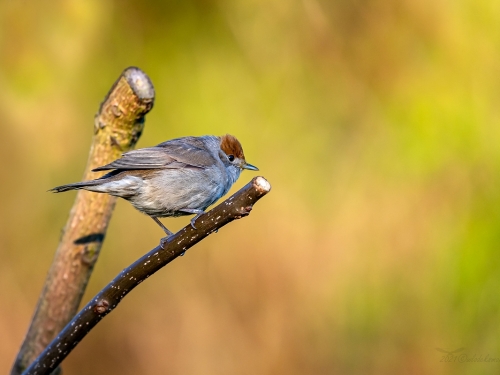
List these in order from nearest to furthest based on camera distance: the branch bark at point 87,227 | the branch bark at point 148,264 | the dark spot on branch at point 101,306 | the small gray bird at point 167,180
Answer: the branch bark at point 148,264 → the dark spot on branch at point 101,306 → the small gray bird at point 167,180 → the branch bark at point 87,227

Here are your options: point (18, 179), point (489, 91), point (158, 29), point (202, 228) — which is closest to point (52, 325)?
point (202, 228)

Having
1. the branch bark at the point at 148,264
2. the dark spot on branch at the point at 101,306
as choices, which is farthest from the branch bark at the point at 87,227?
the dark spot on branch at the point at 101,306

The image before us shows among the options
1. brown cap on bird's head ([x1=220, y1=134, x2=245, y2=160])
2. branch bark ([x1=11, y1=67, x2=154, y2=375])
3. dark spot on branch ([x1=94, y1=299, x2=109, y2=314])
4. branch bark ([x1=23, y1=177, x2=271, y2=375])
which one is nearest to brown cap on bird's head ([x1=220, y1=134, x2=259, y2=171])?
brown cap on bird's head ([x1=220, y1=134, x2=245, y2=160])

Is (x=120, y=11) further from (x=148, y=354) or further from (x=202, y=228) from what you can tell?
(x=202, y=228)

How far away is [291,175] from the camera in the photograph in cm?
556

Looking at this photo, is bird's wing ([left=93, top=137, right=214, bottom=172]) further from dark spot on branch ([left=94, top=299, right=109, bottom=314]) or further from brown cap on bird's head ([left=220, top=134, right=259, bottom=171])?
dark spot on branch ([left=94, top=299, right=109, bottom=314])

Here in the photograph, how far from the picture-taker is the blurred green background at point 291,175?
5195 millimetres

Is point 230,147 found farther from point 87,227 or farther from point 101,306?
point 101,306

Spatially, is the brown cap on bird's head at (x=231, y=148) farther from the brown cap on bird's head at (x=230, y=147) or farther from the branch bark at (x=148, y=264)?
the branch bark at (x=148, y=264)

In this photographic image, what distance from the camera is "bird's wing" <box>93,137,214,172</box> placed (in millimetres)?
3652

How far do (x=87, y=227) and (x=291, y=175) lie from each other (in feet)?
7.48

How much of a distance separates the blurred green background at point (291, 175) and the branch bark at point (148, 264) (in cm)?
256

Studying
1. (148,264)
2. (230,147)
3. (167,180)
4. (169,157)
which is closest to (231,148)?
(230,147)

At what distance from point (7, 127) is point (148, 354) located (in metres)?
2.65
